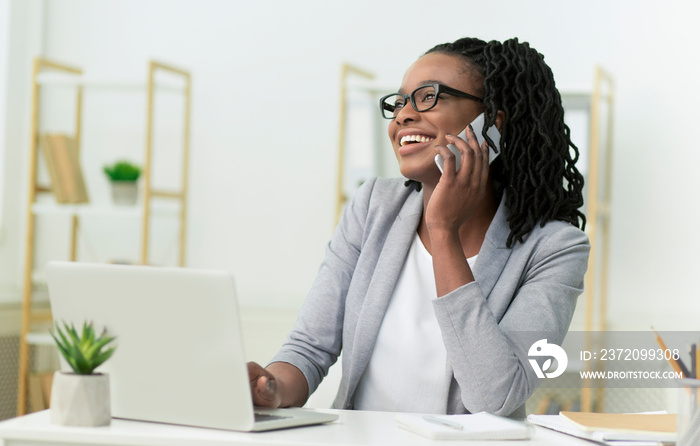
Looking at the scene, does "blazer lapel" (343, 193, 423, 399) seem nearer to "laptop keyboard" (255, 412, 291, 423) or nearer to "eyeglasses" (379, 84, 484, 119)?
"eyeglasses" (379, 84, 484, 119)

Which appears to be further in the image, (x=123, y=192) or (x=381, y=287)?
(x=123, y=192)

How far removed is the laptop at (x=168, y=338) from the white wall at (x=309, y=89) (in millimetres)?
2185

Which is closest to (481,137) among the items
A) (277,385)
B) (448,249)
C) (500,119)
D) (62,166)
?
(500,119)

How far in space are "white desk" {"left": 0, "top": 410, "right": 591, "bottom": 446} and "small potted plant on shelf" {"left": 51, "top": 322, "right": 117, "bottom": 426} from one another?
16mm

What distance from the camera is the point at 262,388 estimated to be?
1294 mm

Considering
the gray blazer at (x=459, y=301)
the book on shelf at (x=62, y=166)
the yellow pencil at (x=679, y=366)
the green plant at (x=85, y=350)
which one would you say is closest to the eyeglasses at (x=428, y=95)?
the gray blazer at (x=459, y=301)

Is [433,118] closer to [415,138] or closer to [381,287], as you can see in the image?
[415,138]

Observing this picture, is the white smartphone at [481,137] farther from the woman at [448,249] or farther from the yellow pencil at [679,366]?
the yellow pencil at [679,366]

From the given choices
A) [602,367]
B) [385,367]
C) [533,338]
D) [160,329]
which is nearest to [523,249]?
[533,338]

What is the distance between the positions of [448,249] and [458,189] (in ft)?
0.41

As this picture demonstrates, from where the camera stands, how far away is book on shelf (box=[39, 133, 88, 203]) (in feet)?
10.2

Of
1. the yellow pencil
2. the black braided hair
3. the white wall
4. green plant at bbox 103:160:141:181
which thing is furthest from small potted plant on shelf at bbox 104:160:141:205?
the yellow pencil

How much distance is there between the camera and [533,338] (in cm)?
137

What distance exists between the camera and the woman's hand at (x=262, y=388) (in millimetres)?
1288
